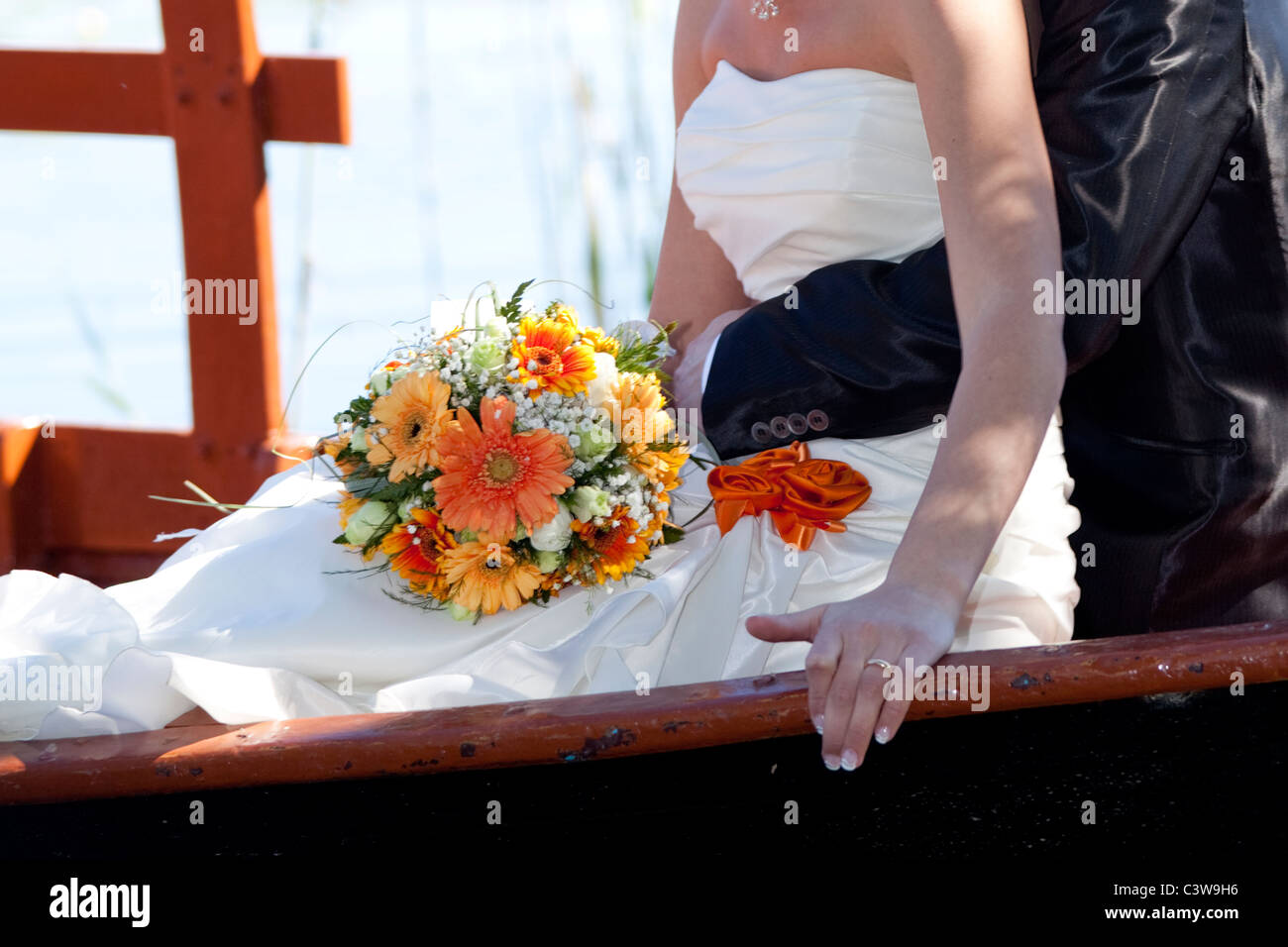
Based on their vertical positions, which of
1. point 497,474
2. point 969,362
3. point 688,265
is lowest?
point 497,474

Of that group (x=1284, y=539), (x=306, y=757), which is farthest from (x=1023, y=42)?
(x=306, y=757)

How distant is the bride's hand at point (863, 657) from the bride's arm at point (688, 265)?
0.96 meters

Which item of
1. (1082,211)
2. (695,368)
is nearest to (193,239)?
(695,368)

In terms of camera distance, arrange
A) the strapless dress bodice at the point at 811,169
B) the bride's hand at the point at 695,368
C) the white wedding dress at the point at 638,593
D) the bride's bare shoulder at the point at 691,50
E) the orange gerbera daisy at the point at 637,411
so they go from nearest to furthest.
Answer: the white wedding dress at the point at 638,593 → the orange gerbera daisy at the point at 637,411 → the strapless dress bodice at the point at 811,169 → the bride's hand at the point at 695,368 → the bride's bare shoulder at the point at 691,50

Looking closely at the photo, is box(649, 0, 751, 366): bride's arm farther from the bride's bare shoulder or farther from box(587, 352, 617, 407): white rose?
box(587, 352, 617, 407): white rose

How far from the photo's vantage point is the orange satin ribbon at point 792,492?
1.78 m

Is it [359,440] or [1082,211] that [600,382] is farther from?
[1082,211]

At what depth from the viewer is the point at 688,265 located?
7.54 ft

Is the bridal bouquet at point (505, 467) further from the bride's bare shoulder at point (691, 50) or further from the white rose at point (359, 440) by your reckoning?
the bride's bare shoulder at point (691, 50)

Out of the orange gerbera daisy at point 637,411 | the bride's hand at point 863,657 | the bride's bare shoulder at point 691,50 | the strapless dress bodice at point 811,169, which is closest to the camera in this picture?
the bride's hand at point 863,657

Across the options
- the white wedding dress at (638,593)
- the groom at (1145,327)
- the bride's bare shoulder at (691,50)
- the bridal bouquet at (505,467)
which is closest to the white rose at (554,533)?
the bridal bouquet at (505,467)

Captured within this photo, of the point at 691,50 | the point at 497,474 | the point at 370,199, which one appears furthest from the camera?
the point at 370,199

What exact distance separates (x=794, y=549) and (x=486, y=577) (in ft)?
1.30

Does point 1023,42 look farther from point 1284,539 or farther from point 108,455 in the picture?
point 108,455
